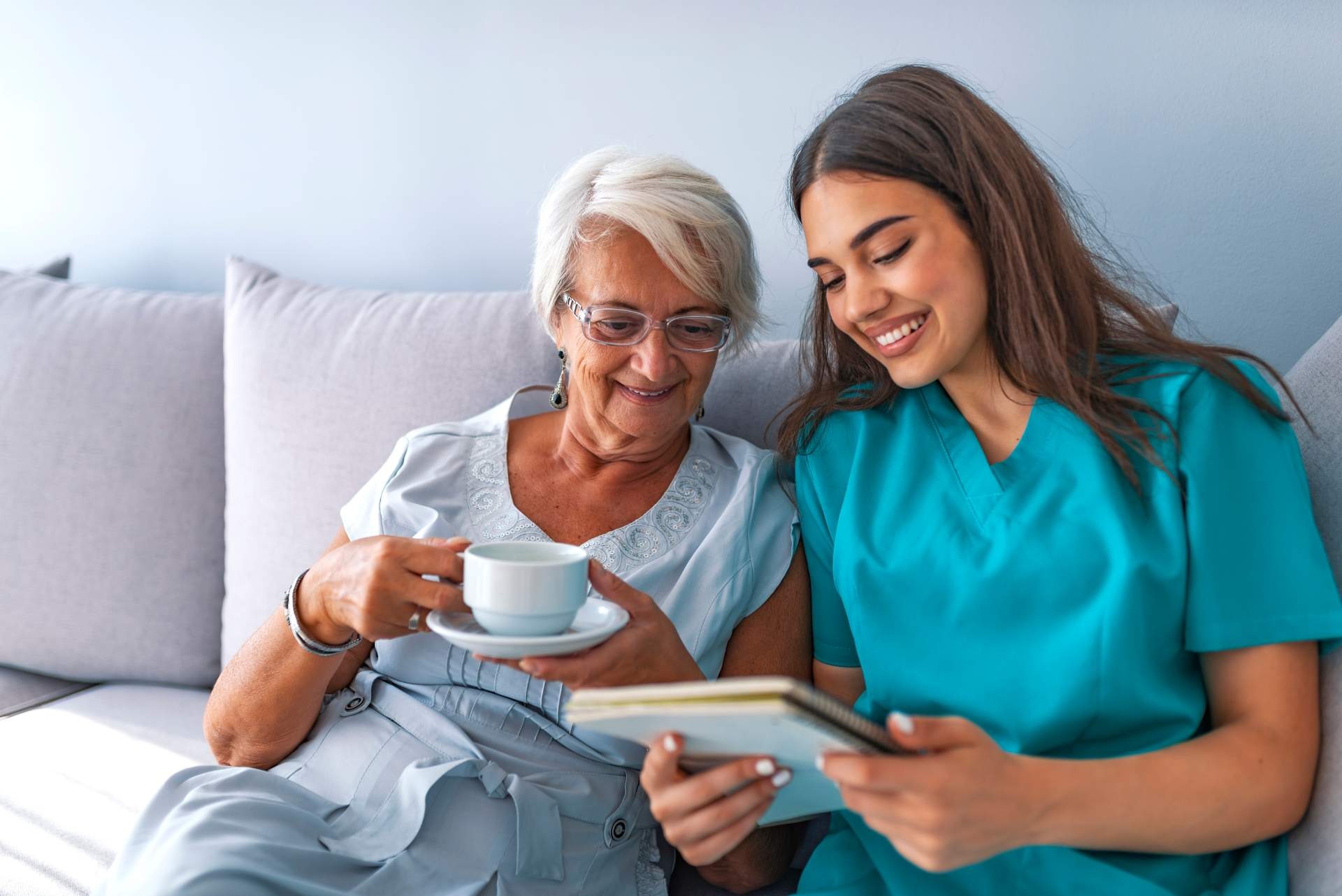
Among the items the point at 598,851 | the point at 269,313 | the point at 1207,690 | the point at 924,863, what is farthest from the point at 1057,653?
the point at 269,313

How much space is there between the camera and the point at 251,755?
1418mm

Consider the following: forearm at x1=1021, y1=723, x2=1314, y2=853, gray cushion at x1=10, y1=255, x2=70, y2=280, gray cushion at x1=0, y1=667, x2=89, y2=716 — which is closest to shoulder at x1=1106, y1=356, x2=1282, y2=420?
forearm at x1=1021, y1=723, x2=1314, y2=853

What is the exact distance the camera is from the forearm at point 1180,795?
0.98 meters

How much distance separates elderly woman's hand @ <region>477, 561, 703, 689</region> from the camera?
1087 millimetres

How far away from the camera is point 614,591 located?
1.17 meters

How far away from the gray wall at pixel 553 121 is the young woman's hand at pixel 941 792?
3.55ft

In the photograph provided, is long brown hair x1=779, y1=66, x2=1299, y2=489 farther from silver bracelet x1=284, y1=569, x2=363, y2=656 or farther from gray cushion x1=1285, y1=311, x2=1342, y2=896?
silver bracelet x1=284, y1=569, x2=363, y2=656

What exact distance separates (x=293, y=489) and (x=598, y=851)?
85cm

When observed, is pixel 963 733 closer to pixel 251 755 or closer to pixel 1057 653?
pixel 1057 653

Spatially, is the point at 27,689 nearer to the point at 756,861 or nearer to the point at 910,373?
the point at 756,861

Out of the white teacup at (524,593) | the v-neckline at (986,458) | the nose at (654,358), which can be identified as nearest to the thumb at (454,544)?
the white teacup at (524,593)

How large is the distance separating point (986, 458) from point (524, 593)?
600 millimetres

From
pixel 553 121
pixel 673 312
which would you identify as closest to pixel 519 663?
pixel 673 312

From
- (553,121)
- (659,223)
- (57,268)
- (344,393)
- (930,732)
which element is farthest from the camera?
(57,268)
